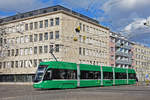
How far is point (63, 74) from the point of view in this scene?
2850 centimetres

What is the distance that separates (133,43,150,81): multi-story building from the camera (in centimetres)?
9350

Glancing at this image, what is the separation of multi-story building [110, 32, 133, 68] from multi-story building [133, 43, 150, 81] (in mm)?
6128

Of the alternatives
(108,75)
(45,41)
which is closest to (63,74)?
(108,75)

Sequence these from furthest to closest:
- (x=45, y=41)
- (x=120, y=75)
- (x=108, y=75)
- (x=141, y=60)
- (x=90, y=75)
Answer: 1. (x=141, y=60)
2. (x=45, y=41)
3. (x=120, y=75)
4. (x=108, y=75)
5. (x=90, y=75)

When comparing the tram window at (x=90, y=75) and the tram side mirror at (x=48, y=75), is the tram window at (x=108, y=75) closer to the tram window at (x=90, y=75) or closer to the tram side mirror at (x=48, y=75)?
the tram window at (x=90, y=75)

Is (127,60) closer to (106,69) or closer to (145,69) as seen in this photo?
(145,69)

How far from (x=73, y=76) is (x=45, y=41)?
2732cm

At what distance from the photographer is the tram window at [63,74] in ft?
89.8

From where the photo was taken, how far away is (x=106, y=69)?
37344 mm

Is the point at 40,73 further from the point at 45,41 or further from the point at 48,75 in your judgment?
the point at 45,41

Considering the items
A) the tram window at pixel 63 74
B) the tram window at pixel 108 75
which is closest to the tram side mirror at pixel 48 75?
the tram window at pixel 63 74

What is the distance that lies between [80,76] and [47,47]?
83.6 feet

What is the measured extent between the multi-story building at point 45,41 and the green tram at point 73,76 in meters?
15.7

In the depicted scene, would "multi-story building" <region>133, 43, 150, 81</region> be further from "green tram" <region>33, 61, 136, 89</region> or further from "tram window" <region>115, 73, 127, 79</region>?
"green tram" <region>33, 61, 136, 89</region>
